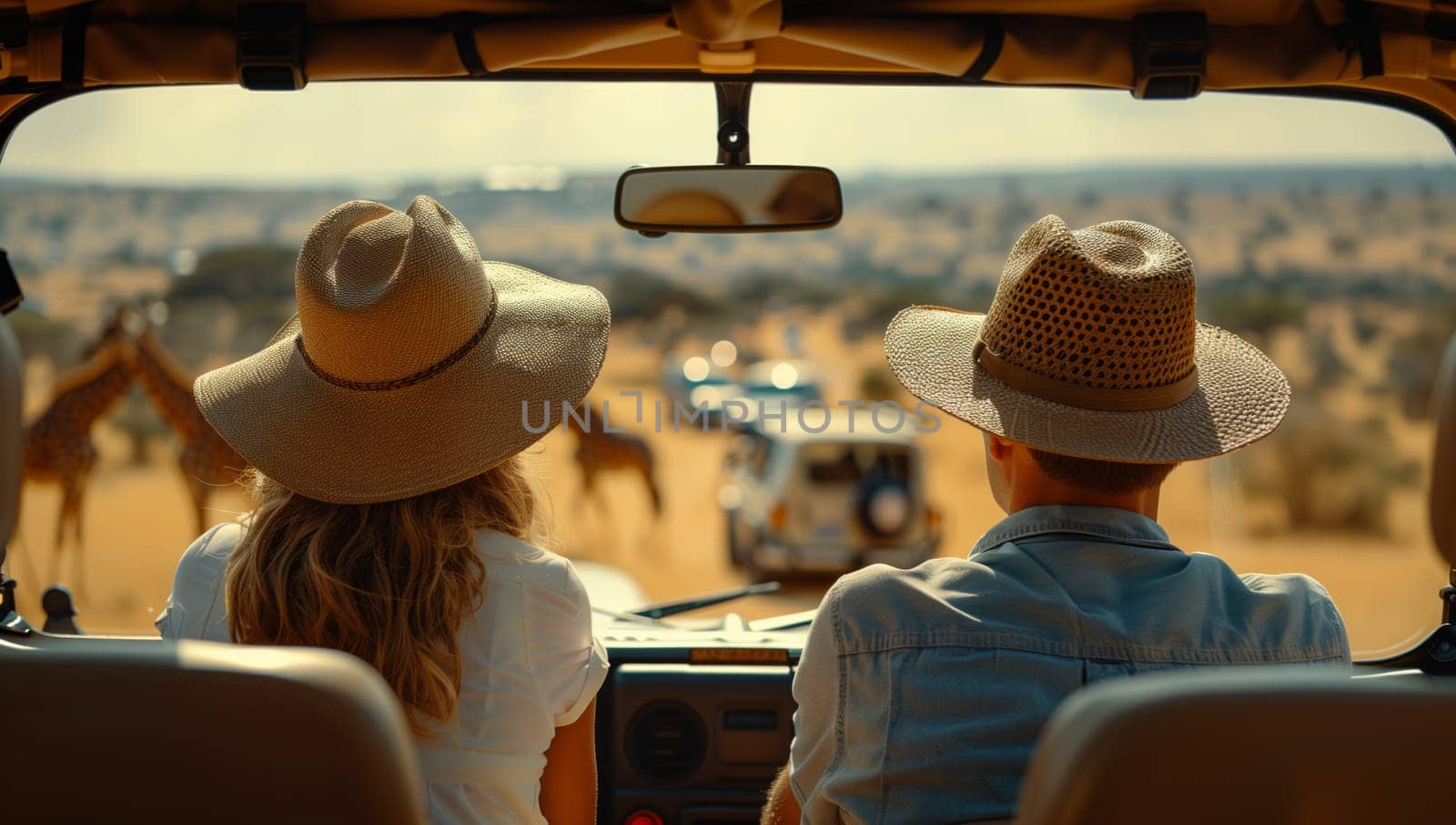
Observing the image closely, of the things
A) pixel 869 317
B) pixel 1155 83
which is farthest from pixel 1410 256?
pixel 1155 83

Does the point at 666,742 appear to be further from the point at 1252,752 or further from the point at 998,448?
the point at 1252,752

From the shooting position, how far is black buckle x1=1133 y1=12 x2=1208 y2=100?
9.86 ft

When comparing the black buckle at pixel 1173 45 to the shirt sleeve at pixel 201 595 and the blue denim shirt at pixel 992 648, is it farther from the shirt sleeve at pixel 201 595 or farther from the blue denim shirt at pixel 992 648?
the shirt sleeve at pixel 201 595

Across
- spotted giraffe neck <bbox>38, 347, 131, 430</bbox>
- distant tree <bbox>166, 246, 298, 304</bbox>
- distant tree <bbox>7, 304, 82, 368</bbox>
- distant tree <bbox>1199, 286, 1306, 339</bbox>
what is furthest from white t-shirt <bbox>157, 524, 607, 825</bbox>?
distant tree <bbox>166, 246, 298, 304</bbox>

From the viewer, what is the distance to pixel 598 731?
3379 millimetres

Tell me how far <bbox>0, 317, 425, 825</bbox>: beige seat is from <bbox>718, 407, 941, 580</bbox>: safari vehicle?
42.3ft

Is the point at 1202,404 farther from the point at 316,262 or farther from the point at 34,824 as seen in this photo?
the point at 34,824

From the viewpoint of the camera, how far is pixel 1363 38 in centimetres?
303

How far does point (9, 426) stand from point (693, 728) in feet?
5.95

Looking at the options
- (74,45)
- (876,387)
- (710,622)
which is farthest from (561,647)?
(876,387)

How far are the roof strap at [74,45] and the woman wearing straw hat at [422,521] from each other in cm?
86

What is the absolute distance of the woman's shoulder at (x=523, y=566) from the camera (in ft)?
8.05

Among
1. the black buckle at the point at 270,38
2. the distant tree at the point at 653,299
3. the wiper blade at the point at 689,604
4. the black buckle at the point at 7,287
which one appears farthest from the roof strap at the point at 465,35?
the distant tree at the point at 653,299

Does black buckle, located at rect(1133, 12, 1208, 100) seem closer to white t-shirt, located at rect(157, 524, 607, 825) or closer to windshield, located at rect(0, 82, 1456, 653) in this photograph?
white t-shirt, located at rect(157, 524, 607, 825)
